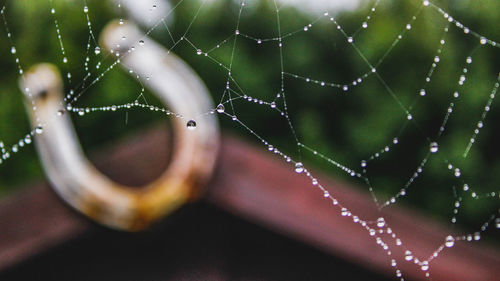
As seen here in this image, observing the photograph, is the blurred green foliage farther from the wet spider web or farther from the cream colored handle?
the cream colored handle

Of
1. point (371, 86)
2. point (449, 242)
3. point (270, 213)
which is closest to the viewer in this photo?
point (449, 242)

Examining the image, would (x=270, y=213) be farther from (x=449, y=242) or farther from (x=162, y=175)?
(x=449, y=242)

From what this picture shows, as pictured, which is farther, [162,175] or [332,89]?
[332,89]

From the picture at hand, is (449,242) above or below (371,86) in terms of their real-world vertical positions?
below

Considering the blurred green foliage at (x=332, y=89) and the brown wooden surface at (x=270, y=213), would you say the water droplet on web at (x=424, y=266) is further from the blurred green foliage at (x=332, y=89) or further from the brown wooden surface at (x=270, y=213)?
the blurred green foliage at (x=332, y=89)

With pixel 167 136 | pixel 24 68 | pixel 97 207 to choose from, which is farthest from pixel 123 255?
pixel 24 68

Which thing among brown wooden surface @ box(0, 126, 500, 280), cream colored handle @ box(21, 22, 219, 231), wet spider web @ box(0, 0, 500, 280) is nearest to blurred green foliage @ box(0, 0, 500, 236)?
wet spider web @ box(0, 0, 500, 280)

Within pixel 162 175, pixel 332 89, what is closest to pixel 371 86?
pixel 332 89

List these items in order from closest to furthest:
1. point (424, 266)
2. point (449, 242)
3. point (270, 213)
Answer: point (449, 242), point (424, 266), point (270, 213)
